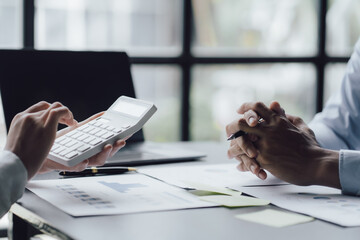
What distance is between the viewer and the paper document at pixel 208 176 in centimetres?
110

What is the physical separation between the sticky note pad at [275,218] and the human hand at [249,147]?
0.91 ft

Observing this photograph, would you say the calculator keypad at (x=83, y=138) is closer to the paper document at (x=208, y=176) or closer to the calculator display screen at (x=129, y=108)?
the calculator display screen at (x=129, y=108)

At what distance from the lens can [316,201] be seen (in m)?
0.96

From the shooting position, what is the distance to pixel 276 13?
3168 millimetres

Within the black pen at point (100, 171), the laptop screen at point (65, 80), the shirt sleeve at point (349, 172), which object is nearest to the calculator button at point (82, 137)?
the black pen at point (100, 171)

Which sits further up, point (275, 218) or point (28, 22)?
point (28, 22)

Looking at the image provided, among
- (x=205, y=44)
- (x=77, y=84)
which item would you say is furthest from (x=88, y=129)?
(x=205, y=44)

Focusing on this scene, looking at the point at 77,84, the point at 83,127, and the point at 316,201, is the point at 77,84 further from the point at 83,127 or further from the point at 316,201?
the point at 316,201

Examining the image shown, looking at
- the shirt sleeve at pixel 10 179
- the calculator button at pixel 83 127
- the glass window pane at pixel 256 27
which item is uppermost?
the glass window pane at pixel 256 27

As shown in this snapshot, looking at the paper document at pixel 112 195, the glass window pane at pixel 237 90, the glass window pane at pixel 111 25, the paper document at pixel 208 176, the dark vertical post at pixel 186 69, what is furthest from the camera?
the glass window pane at pixel 237 90

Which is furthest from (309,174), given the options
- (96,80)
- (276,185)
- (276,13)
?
(276,13)

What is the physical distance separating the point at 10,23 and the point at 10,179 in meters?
1.85

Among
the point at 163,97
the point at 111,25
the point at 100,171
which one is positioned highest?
the point at 111,25

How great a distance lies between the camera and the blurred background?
9.04 feet
